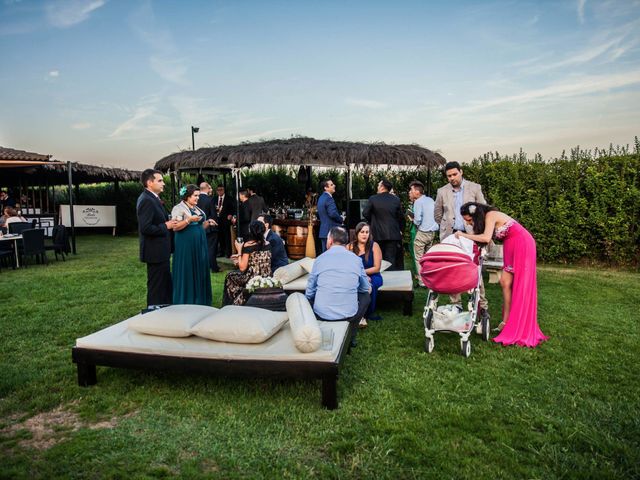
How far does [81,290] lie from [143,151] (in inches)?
406

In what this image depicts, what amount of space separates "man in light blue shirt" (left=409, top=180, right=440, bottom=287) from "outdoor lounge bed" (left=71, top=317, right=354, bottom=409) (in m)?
4.27

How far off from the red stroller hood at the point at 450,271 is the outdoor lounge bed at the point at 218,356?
1.18 meters

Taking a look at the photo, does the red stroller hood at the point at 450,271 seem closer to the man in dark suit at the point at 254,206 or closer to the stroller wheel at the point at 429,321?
the stroller wheel at the point at 429,321

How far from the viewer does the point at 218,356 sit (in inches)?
142

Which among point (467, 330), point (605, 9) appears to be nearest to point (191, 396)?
point (467, 330)

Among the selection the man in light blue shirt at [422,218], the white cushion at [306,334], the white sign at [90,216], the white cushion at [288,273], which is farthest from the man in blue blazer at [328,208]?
the white sign at [90,216]

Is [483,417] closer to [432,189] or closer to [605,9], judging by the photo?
[605,9]

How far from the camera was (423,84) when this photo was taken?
439 inches

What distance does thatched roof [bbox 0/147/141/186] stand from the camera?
1653 centimetres

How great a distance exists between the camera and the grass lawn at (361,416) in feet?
9.14

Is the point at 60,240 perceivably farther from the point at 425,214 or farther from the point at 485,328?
the point at 485,328

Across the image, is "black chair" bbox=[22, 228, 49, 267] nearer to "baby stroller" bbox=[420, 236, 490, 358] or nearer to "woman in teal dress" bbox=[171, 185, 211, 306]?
"woman in teal dress" bbox=[171, 185, 211, 306]

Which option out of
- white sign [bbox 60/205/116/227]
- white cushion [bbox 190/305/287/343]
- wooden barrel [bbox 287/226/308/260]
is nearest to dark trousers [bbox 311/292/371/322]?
white cushion [bbox 190/305/287/343]

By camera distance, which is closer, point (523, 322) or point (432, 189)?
point (523, 322)
